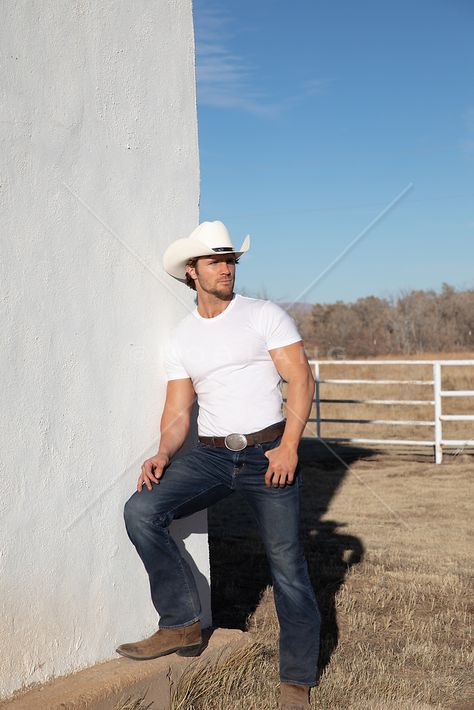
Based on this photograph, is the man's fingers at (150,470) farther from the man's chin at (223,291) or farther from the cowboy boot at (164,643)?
the man's chin at (223,291)

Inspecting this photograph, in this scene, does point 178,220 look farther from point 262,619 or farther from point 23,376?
point 262,619

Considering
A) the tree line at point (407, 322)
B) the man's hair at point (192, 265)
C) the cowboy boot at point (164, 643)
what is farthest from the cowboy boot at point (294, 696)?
the tree line at point (407, 322)

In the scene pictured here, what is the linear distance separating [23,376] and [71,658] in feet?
3.78

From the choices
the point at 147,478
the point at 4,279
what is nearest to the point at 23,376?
the point at 4,279

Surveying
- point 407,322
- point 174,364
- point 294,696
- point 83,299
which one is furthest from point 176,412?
point 407,322

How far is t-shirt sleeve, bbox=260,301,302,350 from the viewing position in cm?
377

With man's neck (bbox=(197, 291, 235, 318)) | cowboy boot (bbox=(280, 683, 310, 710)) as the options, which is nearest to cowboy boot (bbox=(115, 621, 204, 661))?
cowboy boot (bbox=(280, 683, 310, 710))

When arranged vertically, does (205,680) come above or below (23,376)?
below

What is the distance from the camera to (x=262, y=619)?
537 cm

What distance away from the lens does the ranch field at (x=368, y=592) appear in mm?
4055

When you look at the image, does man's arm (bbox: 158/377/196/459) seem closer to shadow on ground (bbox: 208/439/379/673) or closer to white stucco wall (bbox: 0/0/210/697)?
white stucco wall (bbox: 0/0/210/697)

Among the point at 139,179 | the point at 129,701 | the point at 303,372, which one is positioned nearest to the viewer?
the point at 129,701

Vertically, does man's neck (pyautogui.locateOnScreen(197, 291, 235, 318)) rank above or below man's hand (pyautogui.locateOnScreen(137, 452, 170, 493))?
above

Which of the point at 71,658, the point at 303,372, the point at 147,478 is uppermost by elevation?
the point at 303,372
